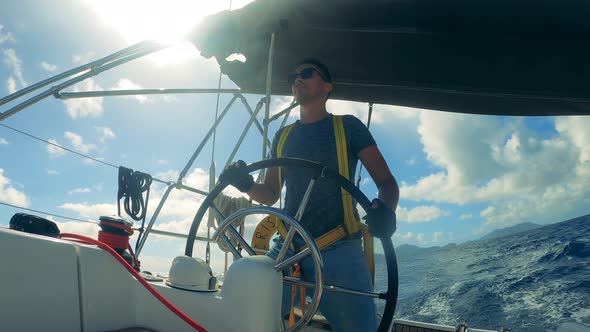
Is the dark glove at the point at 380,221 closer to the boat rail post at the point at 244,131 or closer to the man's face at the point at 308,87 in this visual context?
the man's face at the point at 308,87

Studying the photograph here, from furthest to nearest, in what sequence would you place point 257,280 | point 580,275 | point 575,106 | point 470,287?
point 470,287 → point 580,275 → point 575,106 → point 257,280

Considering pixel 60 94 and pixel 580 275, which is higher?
pixel 60 94

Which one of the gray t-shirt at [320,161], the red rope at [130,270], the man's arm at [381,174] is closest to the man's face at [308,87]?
the gray t-shirt at [320,161]

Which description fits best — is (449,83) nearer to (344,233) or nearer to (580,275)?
(344,233)

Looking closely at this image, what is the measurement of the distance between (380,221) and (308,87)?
780 mm

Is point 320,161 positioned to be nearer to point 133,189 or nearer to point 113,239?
point 113,239

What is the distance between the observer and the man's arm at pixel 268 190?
1.64 m

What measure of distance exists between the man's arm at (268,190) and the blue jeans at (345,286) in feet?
1.02

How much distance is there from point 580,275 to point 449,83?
7.03 meters

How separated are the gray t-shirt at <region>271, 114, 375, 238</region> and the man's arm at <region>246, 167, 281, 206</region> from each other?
0.41 feet

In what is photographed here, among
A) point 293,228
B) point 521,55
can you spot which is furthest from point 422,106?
point 293,228

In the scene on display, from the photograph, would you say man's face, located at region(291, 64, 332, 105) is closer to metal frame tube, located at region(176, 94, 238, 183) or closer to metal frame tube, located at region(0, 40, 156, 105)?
metal frame tube, located at region(0, 40, 156, 105)

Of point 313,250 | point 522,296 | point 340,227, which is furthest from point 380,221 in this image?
point 522,296

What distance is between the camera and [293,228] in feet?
3.53
